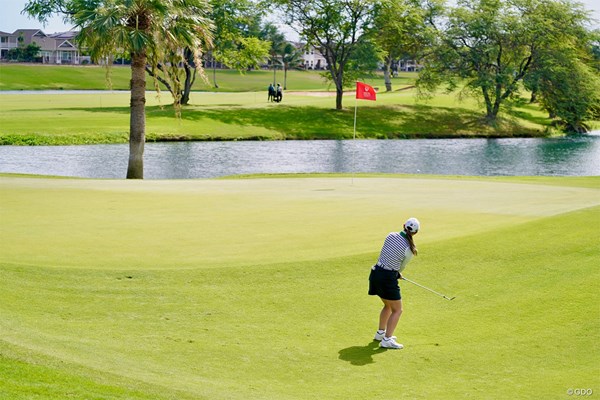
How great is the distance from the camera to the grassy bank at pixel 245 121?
219 feet

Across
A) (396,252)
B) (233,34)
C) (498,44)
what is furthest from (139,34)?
(498,44)

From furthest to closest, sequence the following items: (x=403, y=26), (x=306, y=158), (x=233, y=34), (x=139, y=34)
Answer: (x=403, y=26), (x=233, y=34), (x=306, y=158), (x=139, y=34)

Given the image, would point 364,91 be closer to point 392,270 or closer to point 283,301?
point 283,301

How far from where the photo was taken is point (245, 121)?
252 feet

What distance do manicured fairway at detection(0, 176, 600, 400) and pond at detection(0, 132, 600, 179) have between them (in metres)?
27.3

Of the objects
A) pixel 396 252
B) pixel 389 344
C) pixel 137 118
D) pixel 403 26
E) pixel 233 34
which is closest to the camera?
pixel 389 344

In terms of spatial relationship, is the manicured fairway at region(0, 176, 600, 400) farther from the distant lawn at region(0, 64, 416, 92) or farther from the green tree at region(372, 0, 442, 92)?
the distant lawn at region(0, 64, 416, 92)

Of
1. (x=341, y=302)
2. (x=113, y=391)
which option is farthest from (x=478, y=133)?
(x=113, y=391)

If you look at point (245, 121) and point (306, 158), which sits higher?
point (245, 121)

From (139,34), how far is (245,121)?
121ft

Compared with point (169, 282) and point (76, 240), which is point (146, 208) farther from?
point (169, 282)

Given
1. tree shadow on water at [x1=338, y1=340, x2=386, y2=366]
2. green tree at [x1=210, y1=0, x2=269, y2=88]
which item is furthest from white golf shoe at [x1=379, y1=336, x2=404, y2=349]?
green tree at [x1=210, y1=0, x2=269, y2=88]

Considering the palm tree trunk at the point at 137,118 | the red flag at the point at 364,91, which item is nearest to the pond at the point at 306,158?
the palm tree trunk at the point at 137,118

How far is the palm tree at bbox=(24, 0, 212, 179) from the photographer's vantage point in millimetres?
40156
